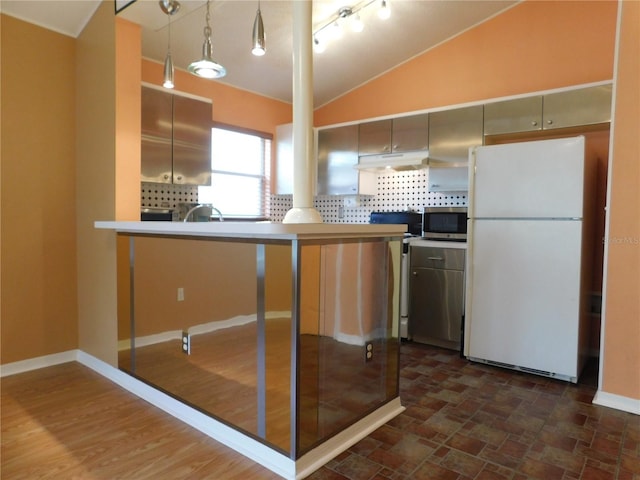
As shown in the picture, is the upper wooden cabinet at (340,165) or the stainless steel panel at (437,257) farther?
the upper wooden cabinet at (340,165)

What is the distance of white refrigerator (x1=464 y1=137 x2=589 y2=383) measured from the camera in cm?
286

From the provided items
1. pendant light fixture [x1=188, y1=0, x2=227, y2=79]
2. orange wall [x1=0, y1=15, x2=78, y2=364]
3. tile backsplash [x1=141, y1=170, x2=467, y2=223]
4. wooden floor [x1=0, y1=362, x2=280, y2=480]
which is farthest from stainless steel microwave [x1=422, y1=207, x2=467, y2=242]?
orange wall [x1=0, y1=15, x2=78, y2=364]

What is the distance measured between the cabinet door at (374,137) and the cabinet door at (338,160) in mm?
69

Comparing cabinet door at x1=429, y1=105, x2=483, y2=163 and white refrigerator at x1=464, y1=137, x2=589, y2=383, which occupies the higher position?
cabinet door at x1=429, y1=105, x2=483, y2=163

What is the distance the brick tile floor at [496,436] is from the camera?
1.88 m

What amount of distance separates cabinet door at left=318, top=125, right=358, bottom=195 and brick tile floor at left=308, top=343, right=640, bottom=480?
2.37 meters

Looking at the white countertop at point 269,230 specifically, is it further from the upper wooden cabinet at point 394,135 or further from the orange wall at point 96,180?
the upper wooden cabinet at point 394,135

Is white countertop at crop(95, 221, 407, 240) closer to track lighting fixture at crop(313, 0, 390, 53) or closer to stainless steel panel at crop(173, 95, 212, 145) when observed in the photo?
stainless steel panel at crop(173, 95, 212, 145)

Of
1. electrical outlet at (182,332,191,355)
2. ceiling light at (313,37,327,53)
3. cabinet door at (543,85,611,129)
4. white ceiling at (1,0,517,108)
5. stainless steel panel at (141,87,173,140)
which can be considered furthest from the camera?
ceiling light at (313,37,327,53)

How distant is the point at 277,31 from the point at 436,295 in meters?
2.79

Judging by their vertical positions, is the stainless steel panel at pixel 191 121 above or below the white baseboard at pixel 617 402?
above

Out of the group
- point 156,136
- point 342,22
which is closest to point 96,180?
point 156,136

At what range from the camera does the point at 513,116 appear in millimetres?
3535

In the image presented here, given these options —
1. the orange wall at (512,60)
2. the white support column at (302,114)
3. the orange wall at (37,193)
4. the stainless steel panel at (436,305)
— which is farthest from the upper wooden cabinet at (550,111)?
the orange wall at (37,193)
